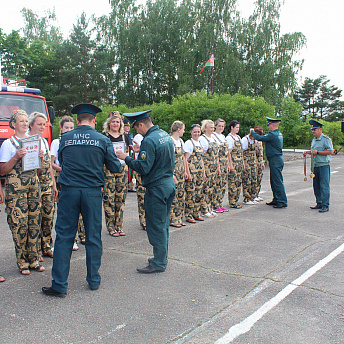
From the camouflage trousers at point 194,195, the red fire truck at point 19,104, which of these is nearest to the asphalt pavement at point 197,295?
the camouflage trousers at point 194,195

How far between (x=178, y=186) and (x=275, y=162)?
3278 mm

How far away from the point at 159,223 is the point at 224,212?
399cm

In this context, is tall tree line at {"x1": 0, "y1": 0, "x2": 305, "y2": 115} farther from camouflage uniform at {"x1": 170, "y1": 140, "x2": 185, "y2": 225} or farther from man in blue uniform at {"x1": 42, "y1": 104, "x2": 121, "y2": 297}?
man in blue uniform at {"x1": 42, "y1": 104, "x2": 121, "y2": 297}

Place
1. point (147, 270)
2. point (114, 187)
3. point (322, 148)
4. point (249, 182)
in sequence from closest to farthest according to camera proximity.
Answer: point (147, 270)
point (114, 187)
point (322, 148)
point (249, 182)

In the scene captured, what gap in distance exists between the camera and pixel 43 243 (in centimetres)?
541

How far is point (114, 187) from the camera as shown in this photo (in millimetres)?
6441

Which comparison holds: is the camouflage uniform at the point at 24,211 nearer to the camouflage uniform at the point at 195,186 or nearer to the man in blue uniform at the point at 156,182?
the man in blue uniform at the point at 156,182

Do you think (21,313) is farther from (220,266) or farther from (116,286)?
(220,266)

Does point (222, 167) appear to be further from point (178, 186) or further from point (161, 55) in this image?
point (161, 55)

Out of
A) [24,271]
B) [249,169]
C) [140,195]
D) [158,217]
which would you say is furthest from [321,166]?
[24,271]

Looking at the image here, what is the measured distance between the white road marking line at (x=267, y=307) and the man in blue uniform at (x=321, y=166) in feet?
11.7

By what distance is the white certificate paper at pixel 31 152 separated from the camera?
14.9ft

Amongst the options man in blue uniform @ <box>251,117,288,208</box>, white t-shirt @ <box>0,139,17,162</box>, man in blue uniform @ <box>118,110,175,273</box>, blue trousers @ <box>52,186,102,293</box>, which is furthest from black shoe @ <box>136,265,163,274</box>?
man in blue uniform @ <box>251,117,288,208</box>

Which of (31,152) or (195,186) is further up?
(31,152)
